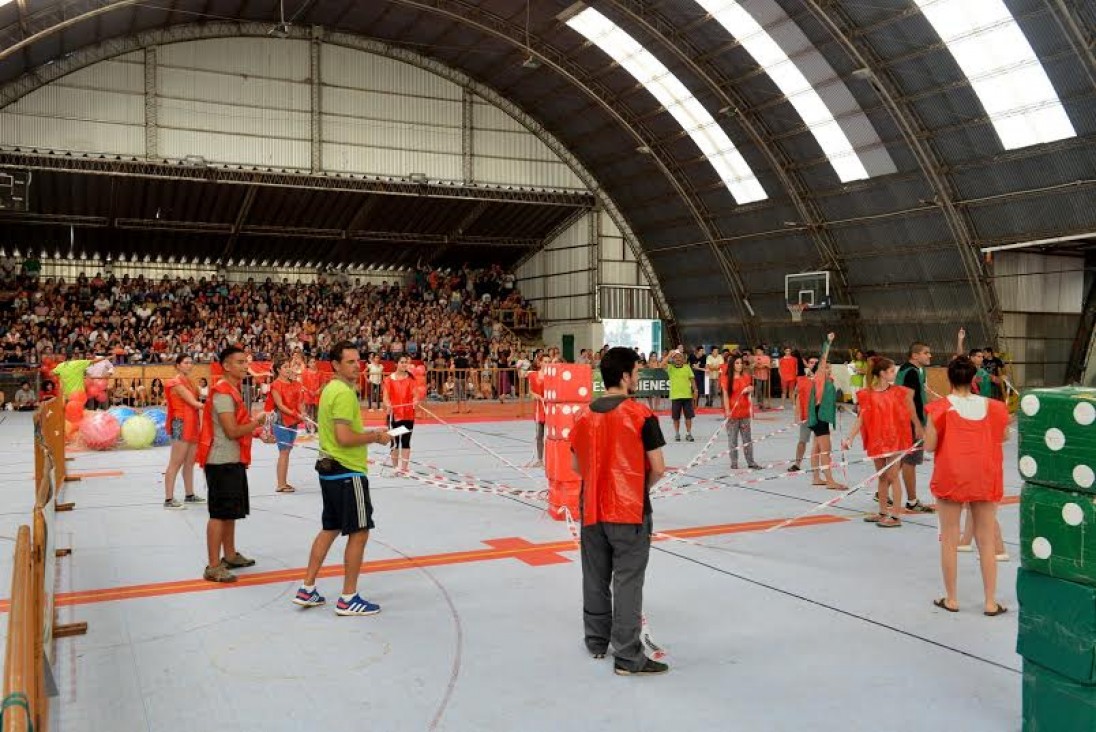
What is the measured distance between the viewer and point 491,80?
3722cm

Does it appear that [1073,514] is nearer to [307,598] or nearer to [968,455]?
[968,455]

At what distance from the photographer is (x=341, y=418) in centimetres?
629

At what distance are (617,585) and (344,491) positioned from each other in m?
2.17

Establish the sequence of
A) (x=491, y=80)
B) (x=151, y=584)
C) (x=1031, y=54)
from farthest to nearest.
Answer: (x=491, y=80) < (x=1031, y=54) < (x=151, y=584)

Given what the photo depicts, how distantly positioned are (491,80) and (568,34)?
233 inches

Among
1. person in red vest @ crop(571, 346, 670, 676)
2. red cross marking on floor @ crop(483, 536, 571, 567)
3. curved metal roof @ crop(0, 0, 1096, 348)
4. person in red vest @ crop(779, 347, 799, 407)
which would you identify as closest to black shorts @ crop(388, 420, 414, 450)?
red cross marking on floor @ crop(483, 536, 571, 567)

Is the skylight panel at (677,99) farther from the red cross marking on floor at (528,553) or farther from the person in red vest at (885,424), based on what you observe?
the red cross marking on floor at (528,553)

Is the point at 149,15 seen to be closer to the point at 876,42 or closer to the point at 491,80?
the point at 491,80

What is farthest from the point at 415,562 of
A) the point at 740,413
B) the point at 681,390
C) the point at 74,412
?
the point at 74,412

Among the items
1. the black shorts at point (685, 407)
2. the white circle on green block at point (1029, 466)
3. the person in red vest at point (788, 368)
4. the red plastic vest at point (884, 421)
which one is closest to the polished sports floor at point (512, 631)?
the red plastic vest at point (884, 421)

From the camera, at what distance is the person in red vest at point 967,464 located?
5.99 metres

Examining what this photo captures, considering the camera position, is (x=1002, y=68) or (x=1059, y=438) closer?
(x=1059, y=438)

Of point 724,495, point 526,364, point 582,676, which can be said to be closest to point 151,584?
point 582,676

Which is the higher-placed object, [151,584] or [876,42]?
[876,42]
